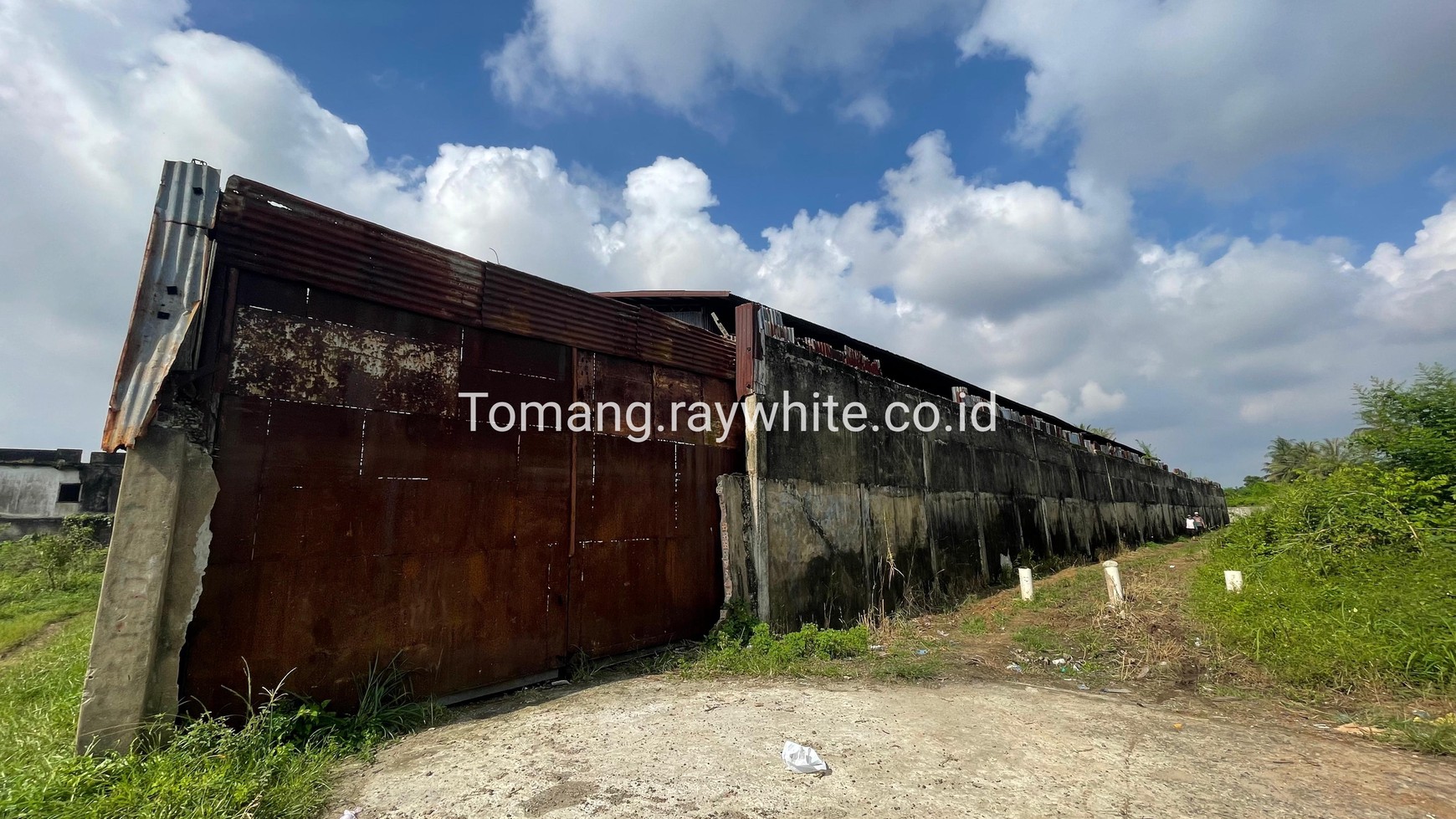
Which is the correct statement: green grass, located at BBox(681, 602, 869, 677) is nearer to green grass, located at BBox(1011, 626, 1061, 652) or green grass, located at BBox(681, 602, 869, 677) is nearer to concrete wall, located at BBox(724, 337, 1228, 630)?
concrete wall, located at BBox(724, 337, 1228, 630)

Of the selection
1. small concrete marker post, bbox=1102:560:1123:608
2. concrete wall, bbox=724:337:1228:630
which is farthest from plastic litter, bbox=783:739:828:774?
small concrete marker post, bbox=1102:560:1123:608

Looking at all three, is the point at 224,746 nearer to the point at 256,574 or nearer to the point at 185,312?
the point at 256,574

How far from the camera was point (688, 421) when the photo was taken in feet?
19.9

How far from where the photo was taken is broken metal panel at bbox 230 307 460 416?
367 centimetres

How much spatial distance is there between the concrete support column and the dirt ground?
1.15 meters

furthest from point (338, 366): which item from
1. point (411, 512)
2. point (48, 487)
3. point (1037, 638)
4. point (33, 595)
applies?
point (48, 487)

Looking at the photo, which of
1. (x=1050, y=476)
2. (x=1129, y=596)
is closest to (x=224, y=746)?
(x=1129, y=596)

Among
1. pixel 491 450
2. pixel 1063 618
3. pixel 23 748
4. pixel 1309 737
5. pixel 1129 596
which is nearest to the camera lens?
pixel 23 748

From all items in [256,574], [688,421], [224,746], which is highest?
[688,421]

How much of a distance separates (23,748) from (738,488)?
16.4 ft

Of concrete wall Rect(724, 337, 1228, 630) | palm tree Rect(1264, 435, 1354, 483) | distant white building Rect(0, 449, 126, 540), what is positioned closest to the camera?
concrete wall Rect(724, 337, 1228, 630)

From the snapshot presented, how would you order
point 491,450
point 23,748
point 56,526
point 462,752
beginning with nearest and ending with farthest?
1. point 23,748
2. point 462,752
3. point 491,450
4. point 56,526

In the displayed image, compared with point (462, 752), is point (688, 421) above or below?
above

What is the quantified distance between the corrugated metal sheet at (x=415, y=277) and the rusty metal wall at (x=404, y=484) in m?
0.02
